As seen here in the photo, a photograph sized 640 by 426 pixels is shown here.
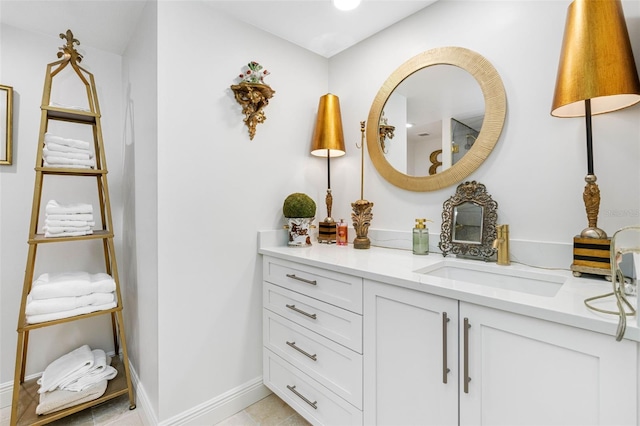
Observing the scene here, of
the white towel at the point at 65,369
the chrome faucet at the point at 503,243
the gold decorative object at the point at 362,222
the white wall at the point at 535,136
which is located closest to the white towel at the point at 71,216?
the white towel at the point at 65,369

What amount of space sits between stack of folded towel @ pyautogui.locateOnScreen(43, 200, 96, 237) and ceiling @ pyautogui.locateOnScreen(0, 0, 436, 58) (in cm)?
107

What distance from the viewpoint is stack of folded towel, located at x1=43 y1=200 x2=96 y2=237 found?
1.54 m

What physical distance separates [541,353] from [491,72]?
1.26 m

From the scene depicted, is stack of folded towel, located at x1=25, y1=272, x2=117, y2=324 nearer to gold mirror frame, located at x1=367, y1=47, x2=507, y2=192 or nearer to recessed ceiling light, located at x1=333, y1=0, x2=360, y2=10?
gold mirror frame, located at x1=367, y1=47, x2=507, y2=192

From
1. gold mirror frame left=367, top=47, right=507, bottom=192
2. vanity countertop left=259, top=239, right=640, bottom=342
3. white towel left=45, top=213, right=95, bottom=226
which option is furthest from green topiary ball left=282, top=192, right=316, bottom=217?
white towel left=45, top=213, right=95, bottom=226

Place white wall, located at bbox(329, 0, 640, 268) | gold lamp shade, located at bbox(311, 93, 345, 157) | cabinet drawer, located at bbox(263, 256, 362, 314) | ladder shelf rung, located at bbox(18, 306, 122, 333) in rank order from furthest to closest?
gold lamp shade, located at bbox(311, 93, 345, 157), ladder shelf rung, located at bbox(18, 306, 122, 333), cabinet drawer, located at bbox(263, 256, 362, 314), white wall, located at bbox(329, 0, 640, 268)

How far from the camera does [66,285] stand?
1541 millimetres

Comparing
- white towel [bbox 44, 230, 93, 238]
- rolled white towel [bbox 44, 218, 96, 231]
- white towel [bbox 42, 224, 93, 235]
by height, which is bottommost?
white towel [bbox 44, 230, 93, 238]

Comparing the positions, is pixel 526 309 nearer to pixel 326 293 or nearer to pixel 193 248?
pixel 326 293

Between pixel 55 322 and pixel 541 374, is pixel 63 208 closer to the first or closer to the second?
pixel 55 322

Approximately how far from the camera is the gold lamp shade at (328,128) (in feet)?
6.59

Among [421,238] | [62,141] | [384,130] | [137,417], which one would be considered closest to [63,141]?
[62,141]

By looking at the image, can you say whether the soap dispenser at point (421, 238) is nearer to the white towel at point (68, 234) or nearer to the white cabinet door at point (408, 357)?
the white cabinet door at point (408, 357)

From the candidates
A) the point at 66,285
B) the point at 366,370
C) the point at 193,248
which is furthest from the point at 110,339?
the point at 366,370
